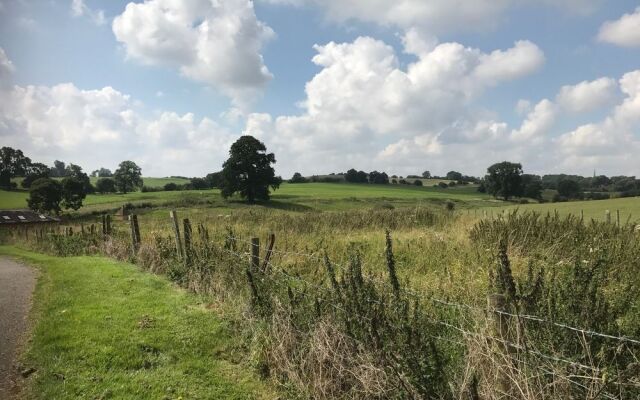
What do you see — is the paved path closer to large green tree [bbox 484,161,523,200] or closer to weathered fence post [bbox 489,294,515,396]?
weathered fence post [bbox 489,294,515,396]

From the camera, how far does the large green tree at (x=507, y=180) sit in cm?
9759

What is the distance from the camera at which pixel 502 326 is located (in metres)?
4.23

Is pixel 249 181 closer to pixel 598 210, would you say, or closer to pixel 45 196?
pixel 45 196

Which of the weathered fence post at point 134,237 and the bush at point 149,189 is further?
the bush at point 149,189

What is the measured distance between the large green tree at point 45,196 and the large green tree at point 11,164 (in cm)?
4351

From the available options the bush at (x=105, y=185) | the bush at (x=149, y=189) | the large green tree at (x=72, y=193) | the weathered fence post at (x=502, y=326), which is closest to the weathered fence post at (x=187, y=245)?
the weathered fence post at (x=502, y=326)

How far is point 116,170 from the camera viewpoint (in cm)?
12519

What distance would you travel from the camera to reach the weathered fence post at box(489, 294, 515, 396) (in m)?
4.07

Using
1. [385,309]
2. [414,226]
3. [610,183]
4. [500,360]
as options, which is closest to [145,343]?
[385,309]

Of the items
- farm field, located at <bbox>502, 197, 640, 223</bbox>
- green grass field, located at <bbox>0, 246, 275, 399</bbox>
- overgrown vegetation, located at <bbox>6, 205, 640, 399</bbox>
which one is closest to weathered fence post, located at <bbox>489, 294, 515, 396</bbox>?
overgrown vegetation, located at <bbox>6, 205, 640, 399</bbox>

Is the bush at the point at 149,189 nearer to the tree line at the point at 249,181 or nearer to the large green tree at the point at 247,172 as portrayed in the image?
the tree line at the point at 249,181

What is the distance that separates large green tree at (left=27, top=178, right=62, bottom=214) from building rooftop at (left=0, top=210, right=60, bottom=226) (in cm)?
154

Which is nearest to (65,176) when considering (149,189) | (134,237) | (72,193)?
(149,189)

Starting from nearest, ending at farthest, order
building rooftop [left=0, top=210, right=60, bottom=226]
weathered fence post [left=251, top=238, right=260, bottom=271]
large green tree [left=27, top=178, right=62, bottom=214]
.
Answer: weathered fence post [left=251, top=238, right=260, bottom=271] < building rooftop [left=0, top=210, right=60, bottom=226] < large green tree [left=27, top=178, right=62, bottom=214]
